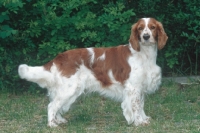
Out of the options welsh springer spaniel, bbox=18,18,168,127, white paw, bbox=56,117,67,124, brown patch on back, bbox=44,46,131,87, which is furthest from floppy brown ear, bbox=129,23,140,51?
white paw, bbox=56,117,67,124

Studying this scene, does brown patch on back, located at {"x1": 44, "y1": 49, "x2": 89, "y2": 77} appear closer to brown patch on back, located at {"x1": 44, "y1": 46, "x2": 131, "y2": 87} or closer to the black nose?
brown patch on back, located at {"x1": 44, "y1": 46, "x2": 131, "y2": 87}

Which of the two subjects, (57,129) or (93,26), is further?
(93,26)

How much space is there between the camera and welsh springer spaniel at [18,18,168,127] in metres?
7.32

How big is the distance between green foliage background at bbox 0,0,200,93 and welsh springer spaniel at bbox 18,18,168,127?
6.75 feet

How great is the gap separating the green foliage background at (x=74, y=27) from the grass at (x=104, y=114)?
0.61 m

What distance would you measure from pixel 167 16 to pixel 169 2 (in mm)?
239

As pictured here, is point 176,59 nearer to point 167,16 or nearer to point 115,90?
point 167,16

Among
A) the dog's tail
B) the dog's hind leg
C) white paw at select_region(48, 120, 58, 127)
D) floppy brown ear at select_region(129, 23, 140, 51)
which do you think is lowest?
white paw at select_region(48, 120, 58, 127)

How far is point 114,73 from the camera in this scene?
24.3 feet

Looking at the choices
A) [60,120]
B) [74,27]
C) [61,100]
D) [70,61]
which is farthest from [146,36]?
[74,27]

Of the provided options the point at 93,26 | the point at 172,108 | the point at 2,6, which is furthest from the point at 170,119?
the point at 2,6

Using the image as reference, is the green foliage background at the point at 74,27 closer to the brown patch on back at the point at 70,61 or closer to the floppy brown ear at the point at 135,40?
the brown patch on back at the point at 70,61

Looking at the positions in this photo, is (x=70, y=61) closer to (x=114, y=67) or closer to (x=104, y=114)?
(x=114, y=67)

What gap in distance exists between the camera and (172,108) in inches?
328
